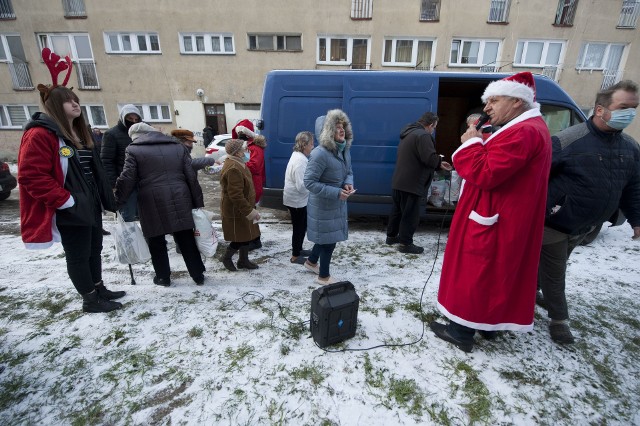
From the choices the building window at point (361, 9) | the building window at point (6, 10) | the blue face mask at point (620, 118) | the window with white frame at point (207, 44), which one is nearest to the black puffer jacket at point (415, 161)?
the blue face mask at point (620, 118)

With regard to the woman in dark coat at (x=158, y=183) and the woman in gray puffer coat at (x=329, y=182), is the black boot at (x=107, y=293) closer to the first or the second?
the woman in dark coat at (x=158, y=183)

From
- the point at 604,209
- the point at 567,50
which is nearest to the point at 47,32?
the point at 604,209

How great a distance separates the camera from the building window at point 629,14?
40.9 ft

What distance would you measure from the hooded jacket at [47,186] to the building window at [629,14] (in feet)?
66.1

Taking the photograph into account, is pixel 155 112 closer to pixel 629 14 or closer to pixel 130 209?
pixel 130 209

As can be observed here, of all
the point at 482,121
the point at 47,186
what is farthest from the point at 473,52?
the point at 47,186

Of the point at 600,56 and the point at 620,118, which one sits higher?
the point at 600,56

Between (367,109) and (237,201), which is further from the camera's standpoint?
(367,109)

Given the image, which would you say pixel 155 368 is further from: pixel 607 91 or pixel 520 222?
pixel 607 91

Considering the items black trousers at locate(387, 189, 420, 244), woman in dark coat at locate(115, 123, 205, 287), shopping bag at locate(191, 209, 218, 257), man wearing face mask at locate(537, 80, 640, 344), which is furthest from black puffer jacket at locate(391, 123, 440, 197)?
woman in dark coat at locate(115, 123, 205, 287)

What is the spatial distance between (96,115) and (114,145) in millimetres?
13701

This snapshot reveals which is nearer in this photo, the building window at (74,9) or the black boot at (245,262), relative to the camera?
the black boot at (245,262)

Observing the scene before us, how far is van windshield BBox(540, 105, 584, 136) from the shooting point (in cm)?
405

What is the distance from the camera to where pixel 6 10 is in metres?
12.8
